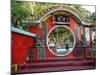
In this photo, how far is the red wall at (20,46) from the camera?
1908 millimetres

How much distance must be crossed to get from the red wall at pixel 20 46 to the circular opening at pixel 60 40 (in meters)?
0.22

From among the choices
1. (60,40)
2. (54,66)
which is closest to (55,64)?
(54,66)

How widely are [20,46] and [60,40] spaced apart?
Answer: 0.44 metres

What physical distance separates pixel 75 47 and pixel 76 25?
0.81ft

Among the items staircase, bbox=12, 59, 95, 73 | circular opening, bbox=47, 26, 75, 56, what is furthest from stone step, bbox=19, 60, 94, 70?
circular opening, bbox=47, 26, 75, 56

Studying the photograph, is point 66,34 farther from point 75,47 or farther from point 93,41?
point 93,41

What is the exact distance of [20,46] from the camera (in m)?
1.93

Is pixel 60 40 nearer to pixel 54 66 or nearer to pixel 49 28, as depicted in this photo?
pixel 49 28

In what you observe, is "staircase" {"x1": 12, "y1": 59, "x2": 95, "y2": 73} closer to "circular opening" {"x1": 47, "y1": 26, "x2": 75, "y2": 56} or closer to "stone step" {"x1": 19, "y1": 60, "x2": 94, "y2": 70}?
"stone step" {"x1": 19, "y1": 60, "x2": 94, "y2": 70}

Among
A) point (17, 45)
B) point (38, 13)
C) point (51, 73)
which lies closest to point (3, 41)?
point (17, 45)

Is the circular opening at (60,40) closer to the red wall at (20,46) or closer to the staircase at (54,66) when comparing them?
the staircase at (54,66)

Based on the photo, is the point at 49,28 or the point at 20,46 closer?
the point at 20,46

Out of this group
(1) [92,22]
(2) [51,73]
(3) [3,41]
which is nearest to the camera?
(3) [3,41]

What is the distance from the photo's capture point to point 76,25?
212 centimetres
